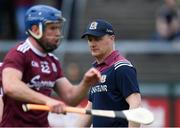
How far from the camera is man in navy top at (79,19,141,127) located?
9414mm

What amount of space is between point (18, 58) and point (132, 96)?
123 centimetres

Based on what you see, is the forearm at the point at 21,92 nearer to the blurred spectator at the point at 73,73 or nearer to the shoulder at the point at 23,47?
the shoulder at the point at 23,47

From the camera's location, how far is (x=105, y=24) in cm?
971

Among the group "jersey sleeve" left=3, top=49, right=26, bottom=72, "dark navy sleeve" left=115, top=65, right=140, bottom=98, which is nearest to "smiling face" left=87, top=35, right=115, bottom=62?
"dark navy sleeve" left=115, top=65, right=140, bottom=98

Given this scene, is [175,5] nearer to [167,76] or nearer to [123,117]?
[167,76]

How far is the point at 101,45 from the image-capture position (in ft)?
31.6

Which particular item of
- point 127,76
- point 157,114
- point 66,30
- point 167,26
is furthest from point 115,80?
point 66,30

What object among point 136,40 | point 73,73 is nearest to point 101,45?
point 73,73

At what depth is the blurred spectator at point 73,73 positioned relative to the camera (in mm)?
16939

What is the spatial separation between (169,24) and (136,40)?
1771 millimetres

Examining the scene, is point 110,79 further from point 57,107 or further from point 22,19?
point 22,19

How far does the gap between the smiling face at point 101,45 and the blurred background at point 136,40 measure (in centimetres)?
522

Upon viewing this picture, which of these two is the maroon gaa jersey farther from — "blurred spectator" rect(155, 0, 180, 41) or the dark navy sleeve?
"blurred spectator" rect(155, 0, 180, 41)

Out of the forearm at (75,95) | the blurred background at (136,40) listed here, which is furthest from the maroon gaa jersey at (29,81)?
the blurred background at (136,40)
